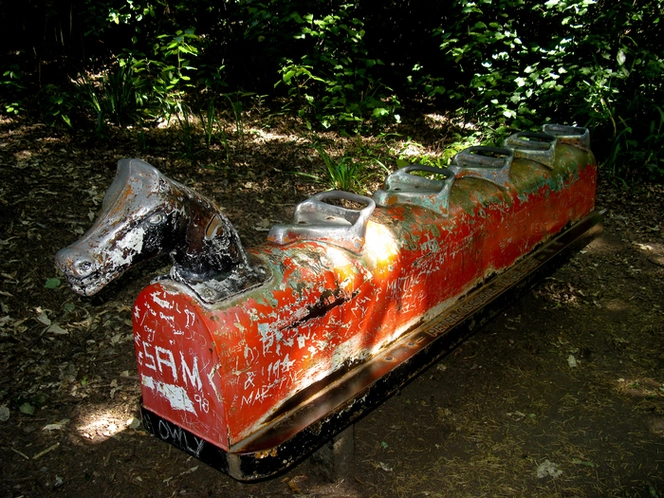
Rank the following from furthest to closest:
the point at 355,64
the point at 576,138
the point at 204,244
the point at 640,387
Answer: the point at 355,64, the point at 576,138, the point at 640,387, the point at 204,244

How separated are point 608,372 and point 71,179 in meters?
3.84

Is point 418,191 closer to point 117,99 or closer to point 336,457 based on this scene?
point 336,457

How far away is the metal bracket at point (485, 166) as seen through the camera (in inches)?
122

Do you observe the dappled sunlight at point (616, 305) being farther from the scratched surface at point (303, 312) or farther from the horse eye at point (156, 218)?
the horse eye at point (156, 218)

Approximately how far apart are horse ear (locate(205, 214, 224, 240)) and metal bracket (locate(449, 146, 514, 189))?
152 cm

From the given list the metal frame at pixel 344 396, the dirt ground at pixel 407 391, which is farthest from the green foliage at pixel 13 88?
the metal frame at pixel 344 396

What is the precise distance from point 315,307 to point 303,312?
0.18ft

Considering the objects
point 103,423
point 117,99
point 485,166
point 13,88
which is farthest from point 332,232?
point 13,88

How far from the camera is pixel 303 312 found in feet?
6.84

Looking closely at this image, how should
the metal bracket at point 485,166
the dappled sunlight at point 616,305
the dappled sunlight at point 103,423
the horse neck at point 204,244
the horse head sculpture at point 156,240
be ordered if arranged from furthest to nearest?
1. the dappled sunlight at point 616,305
2. the metal bracket at point 485,166
3. the dappled sunlight at point 103,423
4. the horse neck at point 204,244
5. the horse head sculpture at point 156,240

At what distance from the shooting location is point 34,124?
522 centimetres

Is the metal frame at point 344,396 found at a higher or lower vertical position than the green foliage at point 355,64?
lower

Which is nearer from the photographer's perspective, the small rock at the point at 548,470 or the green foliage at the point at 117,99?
the small rock at the point at 548,470

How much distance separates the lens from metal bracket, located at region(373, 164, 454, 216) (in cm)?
273
